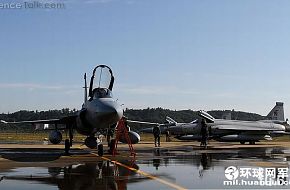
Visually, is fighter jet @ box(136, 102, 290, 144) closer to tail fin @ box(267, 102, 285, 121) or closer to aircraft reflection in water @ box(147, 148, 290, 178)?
tail fin @ box(267, 102, 285, 121)

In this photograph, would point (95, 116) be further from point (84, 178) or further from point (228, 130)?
point (228, 130)

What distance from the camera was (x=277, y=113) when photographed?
4900 cm

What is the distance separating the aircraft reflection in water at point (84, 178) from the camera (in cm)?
1017

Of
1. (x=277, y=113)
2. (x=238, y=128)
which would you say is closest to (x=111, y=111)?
(x=238, y=128)

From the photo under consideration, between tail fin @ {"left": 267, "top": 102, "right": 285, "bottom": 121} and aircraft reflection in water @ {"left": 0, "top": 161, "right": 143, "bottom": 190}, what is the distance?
38.1m

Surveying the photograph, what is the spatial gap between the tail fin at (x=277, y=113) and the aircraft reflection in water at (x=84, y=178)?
125 ft

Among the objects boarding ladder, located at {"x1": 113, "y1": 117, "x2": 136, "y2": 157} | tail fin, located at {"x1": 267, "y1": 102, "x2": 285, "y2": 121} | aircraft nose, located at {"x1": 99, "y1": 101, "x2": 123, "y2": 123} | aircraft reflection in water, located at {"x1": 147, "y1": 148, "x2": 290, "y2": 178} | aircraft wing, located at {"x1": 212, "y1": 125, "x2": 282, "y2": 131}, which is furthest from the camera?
tail fin, located at {"x1": 267, "y1": 102, "x2": 285, "y2": 121}

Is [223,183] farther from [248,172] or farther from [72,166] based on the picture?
[72,166]

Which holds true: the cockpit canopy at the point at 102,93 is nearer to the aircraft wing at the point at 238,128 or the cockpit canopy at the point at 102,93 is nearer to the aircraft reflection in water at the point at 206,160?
the aircraft reflection in water at the point at 206,160

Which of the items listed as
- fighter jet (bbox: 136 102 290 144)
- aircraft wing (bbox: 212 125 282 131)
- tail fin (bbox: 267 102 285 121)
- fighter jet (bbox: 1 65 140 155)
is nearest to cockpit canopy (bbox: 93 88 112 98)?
fighter jet (bbox: 1 65 140 155)

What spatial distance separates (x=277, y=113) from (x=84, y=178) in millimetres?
41019

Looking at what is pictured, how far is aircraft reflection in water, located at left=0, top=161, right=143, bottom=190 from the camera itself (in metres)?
10.2

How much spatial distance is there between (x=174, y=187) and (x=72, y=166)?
6.06 meters

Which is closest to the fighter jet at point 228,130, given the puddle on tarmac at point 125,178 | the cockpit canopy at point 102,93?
the cockpit canopy at point 102,93
